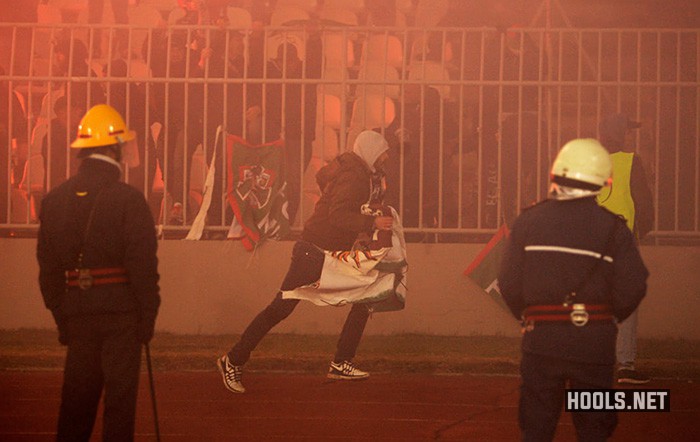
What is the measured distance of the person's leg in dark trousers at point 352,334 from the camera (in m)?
9.71

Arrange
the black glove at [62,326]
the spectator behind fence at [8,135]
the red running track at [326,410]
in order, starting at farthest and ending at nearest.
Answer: the spectator behind fence at [8,135], the red running track at [326,410], the black glove at [62,326]

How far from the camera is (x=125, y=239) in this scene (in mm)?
6039

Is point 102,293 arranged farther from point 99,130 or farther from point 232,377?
point 232,377

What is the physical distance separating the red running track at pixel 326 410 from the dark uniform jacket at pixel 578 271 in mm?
2203

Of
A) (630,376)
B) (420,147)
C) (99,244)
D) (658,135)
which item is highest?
(658,135)

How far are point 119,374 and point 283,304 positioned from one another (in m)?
3.44

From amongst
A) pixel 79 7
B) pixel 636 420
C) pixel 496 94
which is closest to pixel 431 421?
pixel 636 420

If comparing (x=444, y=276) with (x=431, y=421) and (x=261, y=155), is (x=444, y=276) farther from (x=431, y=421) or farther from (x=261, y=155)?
(x=431, y=421)

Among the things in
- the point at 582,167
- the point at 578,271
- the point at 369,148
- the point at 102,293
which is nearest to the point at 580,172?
the point at 582,167

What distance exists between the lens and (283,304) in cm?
938

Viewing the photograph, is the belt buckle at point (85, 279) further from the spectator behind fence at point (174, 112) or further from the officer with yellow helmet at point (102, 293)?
the spectator behind fence at point (174, 112)

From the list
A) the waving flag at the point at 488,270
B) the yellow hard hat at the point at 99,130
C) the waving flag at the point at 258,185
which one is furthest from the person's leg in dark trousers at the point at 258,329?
the yellow hard hat at the point at 99,130

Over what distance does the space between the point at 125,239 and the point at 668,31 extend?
714 centimetres

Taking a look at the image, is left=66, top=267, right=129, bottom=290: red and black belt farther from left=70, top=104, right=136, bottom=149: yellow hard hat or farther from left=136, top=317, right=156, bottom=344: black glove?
left=70, top=104, right=136, bottom=149: yellow hard hat
